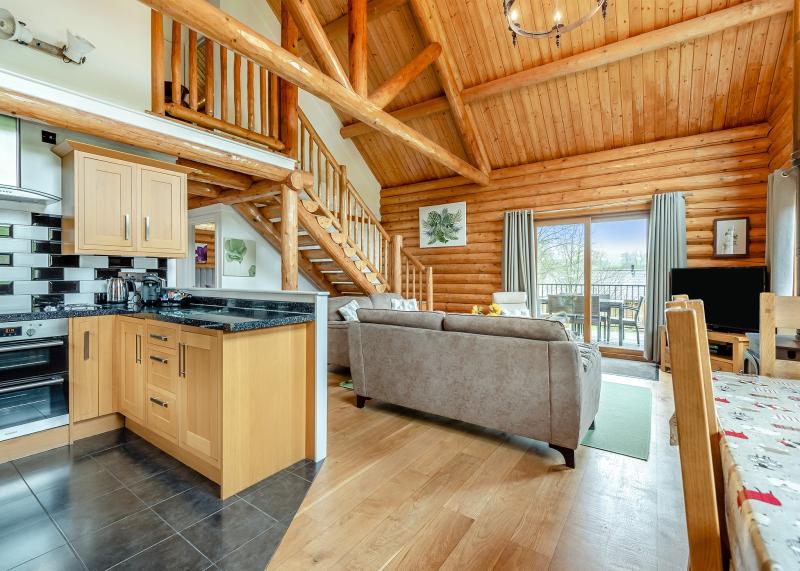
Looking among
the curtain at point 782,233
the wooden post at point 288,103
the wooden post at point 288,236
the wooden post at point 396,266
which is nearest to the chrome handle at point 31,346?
the wooden post at point 288,236

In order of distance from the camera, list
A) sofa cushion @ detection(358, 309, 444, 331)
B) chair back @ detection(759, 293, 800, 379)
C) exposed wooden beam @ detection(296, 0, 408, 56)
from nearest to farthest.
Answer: chair back @ detection(759, 293, 800, 379), sofa cushion @ detection(358, 309, 444, 331), exposed wooden beam @ detection(296, 0, 408, 56)

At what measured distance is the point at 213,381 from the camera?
6.66 feet

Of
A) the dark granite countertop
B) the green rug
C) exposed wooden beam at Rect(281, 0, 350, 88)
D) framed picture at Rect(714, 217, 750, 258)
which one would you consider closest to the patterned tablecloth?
the green rug

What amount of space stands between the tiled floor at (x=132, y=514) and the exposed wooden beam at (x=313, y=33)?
333cm

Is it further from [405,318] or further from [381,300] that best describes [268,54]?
[381,300]

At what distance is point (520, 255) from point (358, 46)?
3.97m

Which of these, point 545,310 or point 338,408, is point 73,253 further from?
point 545,310

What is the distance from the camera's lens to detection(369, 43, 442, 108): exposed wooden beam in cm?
419

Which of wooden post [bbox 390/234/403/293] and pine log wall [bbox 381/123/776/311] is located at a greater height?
pine log wall [bbox 381/123/776/311]

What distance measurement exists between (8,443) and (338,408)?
2.15m

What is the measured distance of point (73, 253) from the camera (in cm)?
280

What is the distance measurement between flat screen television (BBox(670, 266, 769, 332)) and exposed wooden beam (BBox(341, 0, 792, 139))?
2.61 metres

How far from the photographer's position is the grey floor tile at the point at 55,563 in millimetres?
1520

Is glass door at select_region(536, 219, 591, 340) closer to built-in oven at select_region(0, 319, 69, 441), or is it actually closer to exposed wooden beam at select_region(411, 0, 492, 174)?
exposed wooden beam at select_region(411, 0, 492, 174)
